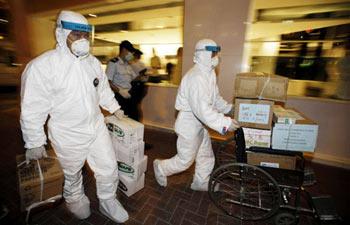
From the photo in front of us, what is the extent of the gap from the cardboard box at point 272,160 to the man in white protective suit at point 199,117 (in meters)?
0.39

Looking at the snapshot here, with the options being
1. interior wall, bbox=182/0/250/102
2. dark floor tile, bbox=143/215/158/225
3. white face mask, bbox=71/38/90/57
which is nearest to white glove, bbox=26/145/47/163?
white face mask, bbox=71/38/90/57

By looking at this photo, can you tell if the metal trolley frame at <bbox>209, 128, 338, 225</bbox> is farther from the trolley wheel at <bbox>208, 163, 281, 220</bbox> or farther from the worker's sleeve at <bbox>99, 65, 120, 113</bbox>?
the worker's sleeve at <bbox>99, 65, 120, 113</bbox>

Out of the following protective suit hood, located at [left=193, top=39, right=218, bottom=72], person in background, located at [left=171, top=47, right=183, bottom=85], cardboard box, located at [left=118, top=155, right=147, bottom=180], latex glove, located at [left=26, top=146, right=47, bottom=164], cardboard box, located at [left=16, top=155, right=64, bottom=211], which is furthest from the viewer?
person in background, located at [left=171, top=47, right=183, bottom=85]

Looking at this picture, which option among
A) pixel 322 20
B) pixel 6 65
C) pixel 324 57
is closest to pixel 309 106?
pixel 324 57

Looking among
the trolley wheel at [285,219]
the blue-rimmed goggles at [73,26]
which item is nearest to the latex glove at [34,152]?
the blue-rimmed goggles at [73,26]

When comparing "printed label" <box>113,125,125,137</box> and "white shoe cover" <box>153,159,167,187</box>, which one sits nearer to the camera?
"printed label" <box>113,125,125,137</box>

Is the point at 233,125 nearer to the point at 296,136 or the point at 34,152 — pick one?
the point at 296,136

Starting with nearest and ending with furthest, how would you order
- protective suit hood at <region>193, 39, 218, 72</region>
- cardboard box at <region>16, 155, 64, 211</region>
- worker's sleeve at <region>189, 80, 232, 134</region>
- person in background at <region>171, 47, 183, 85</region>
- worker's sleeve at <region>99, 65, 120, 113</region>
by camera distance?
1. cardboard box at <region>16, 155, 64, 211</region>
2. worker's sleeve at <region>189, 80, 232, 134</region>
3. worker's sleeve at <region>99, 65, 120, 113</region>
4. protective suit hood at <region>193, 39, 218, 72</region>
5. person in background at <region>171, 47, 183, 85</region>

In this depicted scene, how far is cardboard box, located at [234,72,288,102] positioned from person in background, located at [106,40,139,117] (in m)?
2.17

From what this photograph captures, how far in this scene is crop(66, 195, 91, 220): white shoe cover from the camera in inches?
87.3

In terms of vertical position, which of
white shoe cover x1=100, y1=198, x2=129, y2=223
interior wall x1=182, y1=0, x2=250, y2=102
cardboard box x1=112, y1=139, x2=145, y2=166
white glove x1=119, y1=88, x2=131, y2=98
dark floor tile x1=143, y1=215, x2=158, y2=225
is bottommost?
dark floor tile x1=143, y1=215, x2=158, y2=225

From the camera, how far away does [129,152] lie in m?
2.43

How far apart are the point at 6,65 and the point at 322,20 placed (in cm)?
1082

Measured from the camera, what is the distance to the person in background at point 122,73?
3.61 metres
